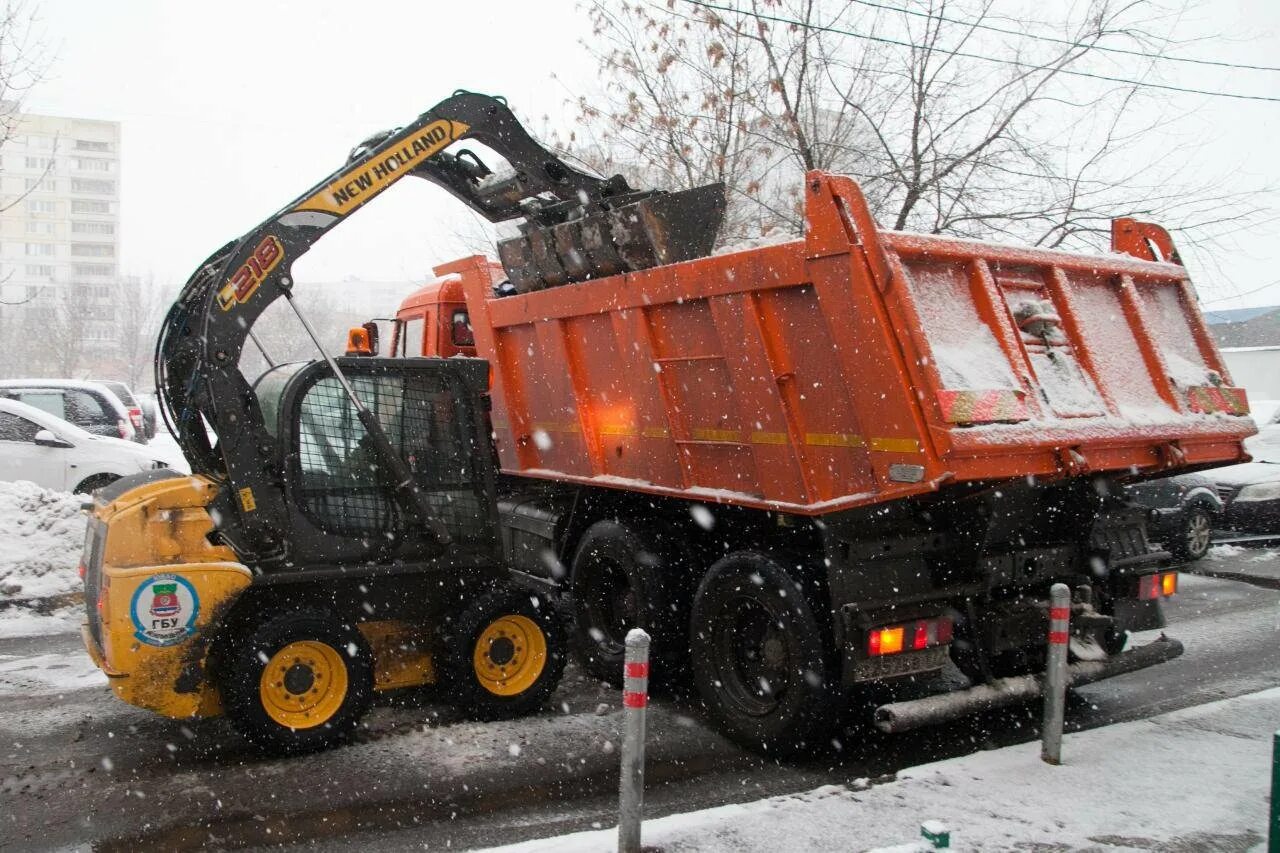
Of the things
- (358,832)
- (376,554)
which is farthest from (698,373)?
(358,832)

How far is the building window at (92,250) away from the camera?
82250 millimetres

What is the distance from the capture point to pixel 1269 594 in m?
9.92

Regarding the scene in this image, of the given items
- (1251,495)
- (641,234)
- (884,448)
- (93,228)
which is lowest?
(1251,495)

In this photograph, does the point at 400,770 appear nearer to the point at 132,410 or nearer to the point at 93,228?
the point at 132,410

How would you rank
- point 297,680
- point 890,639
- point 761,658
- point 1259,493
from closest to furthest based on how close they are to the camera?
point 890,639 < point 297,680 < point 761,658 < point 1259,493

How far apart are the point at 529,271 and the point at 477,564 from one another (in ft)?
7.58

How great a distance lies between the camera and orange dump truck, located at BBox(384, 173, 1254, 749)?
467 centimetres

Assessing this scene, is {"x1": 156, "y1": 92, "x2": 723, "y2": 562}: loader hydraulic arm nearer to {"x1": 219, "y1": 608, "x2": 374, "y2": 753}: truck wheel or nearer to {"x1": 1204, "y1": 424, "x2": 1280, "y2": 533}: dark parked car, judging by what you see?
{"x1": 219, "y1": 608, "x2": 374, "y2": 753}: truck wheel

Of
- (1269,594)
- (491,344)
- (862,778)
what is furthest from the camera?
(1269,594)

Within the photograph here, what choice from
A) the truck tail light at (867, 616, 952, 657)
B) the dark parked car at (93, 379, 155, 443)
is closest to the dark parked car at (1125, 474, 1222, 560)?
the truck tail light at (867, 616, 952, 657)

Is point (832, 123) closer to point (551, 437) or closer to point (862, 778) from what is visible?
point (551, 437)

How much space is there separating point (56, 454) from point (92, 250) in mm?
82451

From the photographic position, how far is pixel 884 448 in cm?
468

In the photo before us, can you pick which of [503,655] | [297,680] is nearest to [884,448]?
[503,655]
